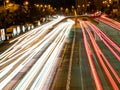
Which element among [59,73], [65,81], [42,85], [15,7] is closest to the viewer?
[42,85]

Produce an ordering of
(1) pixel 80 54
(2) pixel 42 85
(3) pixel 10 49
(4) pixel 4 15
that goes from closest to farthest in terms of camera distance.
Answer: (2) pixel 42 85
(1) pixel 80 54
(3) pixel 10 49
(4) pixel 4 15

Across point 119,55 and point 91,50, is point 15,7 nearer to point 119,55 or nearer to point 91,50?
point 91,50

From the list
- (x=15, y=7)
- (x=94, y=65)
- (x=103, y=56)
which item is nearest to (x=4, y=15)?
(x=15, y=7)

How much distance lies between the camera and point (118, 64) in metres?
23.6

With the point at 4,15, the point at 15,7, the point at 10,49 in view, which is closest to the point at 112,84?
the point at 10,49

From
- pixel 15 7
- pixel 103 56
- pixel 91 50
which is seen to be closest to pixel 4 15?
pixel 15 7

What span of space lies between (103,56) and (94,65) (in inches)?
165

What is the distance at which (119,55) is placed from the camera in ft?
90.4

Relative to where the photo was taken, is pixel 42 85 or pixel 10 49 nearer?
pixel 42 85

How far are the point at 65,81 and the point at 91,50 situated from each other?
41.0 ft

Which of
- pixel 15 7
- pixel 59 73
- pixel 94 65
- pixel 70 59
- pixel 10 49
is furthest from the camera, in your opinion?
pixel 15 7

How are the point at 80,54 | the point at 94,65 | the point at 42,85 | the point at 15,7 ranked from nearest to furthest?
the point at 42,85, the point at 94,65, the point at 80,54, the point at 15,7

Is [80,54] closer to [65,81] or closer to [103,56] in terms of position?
[103,56]

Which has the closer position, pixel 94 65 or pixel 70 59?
pixel 94 65
